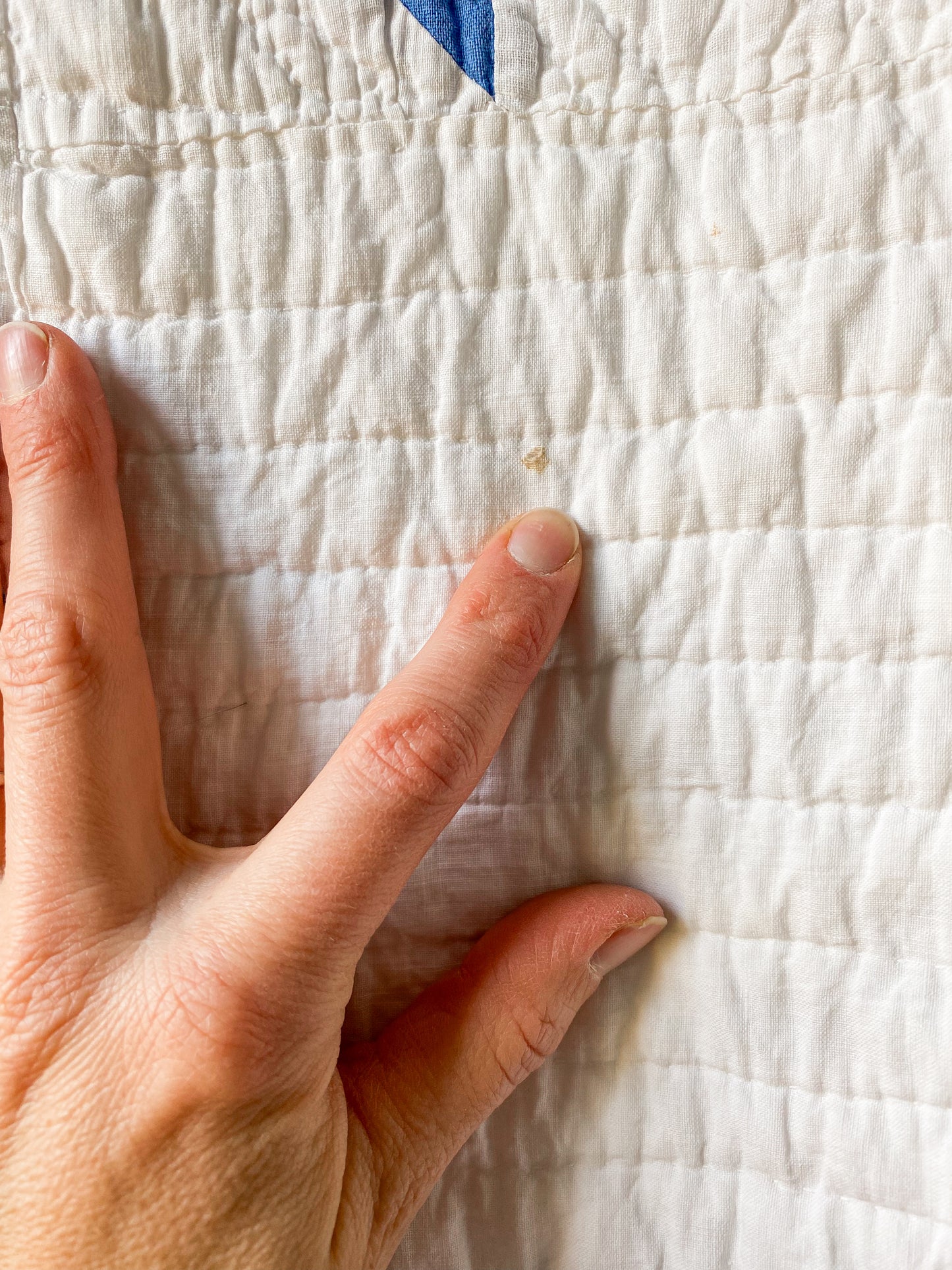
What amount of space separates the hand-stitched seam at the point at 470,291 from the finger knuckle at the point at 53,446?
0.06m

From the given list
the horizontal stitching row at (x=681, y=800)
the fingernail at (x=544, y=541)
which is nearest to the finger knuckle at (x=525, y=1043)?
the horizontal stitching row at (x=681, y=800)

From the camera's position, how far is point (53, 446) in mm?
524

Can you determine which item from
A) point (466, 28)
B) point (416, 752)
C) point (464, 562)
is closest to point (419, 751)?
point (416, 752)

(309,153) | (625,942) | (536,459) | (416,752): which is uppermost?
(309,153)

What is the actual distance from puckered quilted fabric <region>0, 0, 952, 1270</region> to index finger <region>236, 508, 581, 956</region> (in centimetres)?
3

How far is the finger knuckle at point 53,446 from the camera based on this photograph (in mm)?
523

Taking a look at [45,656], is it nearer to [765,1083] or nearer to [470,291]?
[470,291]

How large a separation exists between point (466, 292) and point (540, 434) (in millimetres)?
88

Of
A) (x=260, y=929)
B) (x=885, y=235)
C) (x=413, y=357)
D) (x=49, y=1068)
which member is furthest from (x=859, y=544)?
(x=49, y=1068)

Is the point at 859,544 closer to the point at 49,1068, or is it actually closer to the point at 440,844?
the point at 440,844

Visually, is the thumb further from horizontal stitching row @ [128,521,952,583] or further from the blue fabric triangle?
the blue fabric triangle

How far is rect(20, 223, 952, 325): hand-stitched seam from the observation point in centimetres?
52

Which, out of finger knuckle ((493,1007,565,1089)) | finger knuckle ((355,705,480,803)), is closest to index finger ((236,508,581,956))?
finger knuckle ((355,705,480,803))

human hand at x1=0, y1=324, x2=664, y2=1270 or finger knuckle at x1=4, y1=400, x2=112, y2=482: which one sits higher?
finger knuckle at x1=4, y1=400, x2=112, y2=482
